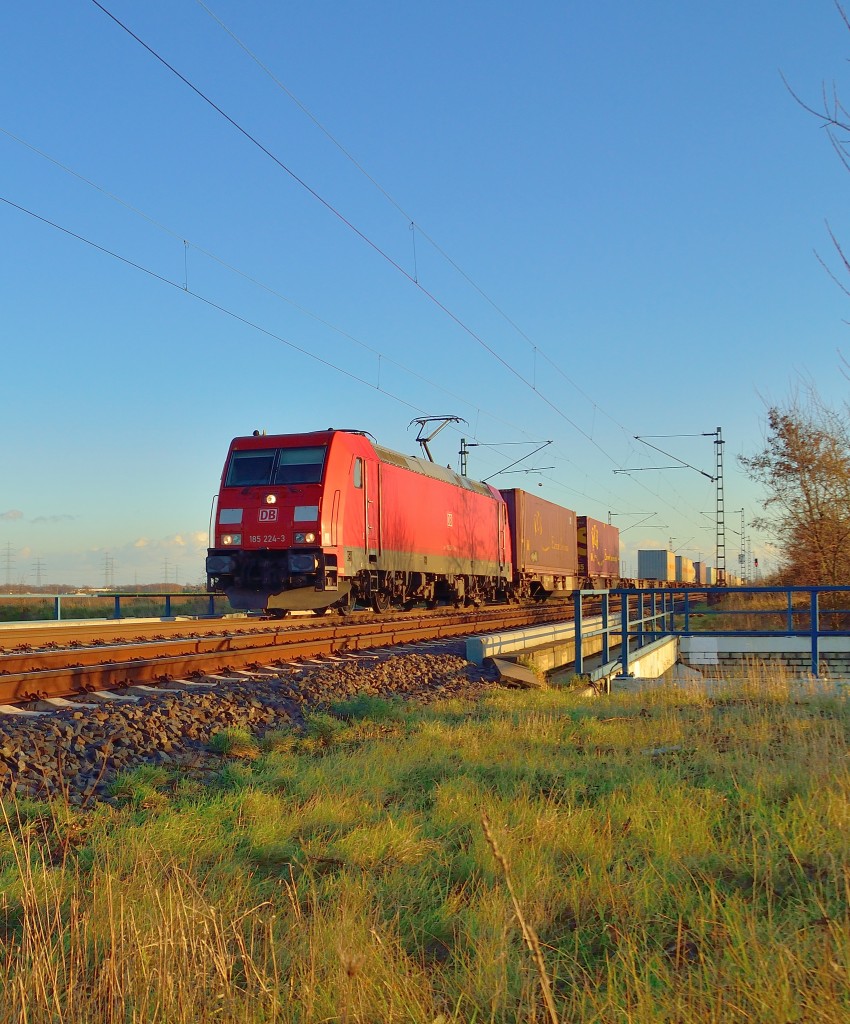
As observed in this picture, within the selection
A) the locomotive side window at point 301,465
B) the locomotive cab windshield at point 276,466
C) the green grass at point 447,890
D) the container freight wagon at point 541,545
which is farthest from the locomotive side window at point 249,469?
the container freight wagon at point 541,545

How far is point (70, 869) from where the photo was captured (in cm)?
432

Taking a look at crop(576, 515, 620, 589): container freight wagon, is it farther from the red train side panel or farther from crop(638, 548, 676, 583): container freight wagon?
the red train side panel

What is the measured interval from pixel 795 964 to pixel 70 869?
3.20 metres

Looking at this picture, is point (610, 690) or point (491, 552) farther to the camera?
point (491, 552)

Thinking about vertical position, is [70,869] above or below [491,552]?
below

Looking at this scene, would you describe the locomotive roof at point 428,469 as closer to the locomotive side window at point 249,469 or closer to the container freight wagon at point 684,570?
the locomotive side window at point 249,469

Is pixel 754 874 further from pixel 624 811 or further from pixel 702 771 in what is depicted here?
pixel 702 771

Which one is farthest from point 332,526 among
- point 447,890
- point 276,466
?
point 447,890

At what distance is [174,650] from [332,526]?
17.7 feet

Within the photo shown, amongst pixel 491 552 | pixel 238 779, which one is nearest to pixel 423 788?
pixel 238 779

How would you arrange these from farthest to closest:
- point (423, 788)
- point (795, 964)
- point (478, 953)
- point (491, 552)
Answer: point (491, 552)
point (423, 788)
point (478, 953)
point (795, 964)

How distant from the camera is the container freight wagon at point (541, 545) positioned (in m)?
32.6

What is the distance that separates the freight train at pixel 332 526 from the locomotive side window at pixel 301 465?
3 centimetres

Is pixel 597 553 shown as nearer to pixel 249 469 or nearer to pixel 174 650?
pixel 249 469
